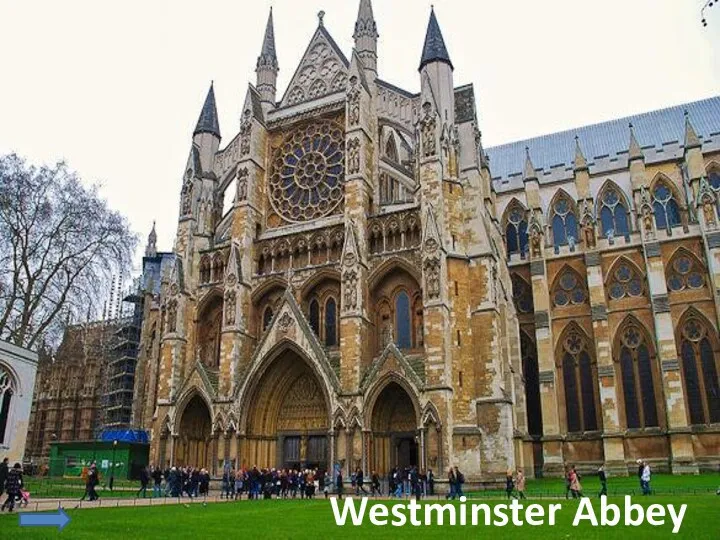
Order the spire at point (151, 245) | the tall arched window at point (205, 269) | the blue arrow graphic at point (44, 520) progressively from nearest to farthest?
the blue arrow graphic at point (44, 520), the tall arched window at point (205, 269), the spire at point (151, 245)

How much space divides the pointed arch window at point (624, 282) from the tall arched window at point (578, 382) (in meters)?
3.06

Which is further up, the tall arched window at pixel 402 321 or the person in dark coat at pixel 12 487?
the tall arched window at pixel 402 321

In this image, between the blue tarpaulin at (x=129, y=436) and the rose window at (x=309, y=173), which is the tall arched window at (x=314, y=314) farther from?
the blue tarpaulin at (x=129, y=436)

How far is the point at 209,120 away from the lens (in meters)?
36.7

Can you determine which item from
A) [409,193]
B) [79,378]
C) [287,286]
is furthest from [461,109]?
[79,378]

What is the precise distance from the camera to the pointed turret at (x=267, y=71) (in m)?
36.9

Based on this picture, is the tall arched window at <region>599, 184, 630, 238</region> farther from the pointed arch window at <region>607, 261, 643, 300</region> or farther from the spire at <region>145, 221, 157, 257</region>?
the spire at <region>145, 221, 157, 257</region>

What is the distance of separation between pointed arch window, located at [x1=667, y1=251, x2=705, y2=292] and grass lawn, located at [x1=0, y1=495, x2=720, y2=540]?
2177cm

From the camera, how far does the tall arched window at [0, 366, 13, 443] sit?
69.4ft

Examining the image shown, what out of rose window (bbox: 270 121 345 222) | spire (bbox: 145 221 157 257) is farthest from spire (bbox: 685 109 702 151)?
spire (bbox: 145 221 157 257)

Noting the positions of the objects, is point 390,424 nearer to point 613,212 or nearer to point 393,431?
point 393,431

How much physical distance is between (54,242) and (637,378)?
101 feet

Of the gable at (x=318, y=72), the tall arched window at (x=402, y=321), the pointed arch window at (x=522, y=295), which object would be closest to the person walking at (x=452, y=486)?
the tall arched window at (x=402, y=321)

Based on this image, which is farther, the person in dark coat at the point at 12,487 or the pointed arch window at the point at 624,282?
the pointed arch window at the point at 624,282
